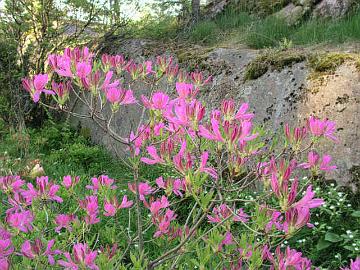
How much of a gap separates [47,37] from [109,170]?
9.51 feet

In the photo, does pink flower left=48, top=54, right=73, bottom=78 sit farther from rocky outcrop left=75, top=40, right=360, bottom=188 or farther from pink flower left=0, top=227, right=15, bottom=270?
rocky outcrop left=75, top=40, right=360, bottom=188

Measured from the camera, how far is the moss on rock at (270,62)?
4.23m

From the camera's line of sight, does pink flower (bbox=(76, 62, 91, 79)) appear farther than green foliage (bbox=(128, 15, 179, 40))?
No

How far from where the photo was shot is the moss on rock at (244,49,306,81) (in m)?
4.23

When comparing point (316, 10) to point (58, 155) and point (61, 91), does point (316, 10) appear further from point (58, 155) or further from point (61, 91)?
point (61, 91)

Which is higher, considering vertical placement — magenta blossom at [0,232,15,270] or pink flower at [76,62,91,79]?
pink flower at [76,62,91,79]

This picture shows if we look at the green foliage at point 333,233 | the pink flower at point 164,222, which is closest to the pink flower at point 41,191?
the pink flower at point 164,222

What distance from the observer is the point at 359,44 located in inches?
199

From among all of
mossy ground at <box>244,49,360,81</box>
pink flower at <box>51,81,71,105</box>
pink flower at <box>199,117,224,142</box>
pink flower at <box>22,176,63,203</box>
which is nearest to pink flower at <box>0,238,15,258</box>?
pink flower at <box>22,176,63,203</box>

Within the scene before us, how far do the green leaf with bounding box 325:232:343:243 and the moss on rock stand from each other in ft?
6.14

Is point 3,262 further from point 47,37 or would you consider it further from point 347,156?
point 47,37

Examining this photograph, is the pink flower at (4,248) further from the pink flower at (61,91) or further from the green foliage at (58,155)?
the green foliage at (58,155)

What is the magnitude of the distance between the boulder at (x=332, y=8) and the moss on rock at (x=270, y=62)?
8.22 ft

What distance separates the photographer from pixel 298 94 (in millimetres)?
3949
